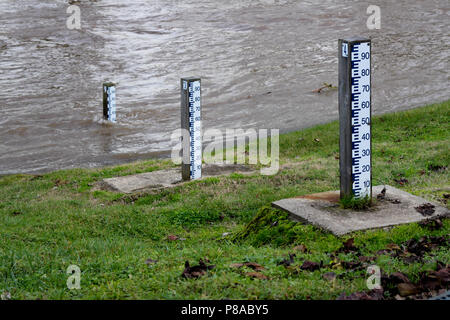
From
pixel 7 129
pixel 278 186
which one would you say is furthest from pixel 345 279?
pixel 7 129

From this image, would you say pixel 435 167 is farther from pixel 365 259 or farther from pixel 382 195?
pixel 365 259

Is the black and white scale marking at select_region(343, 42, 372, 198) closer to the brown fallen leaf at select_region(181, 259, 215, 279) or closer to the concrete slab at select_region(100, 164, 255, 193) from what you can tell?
the brown fallen leaf at select_region(181, 259, 215, 279)

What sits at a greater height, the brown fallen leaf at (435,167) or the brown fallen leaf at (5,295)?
the brown fallen leaf at (5,295)

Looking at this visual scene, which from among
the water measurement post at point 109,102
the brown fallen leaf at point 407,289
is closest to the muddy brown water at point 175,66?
the water measurement post at point 109,102

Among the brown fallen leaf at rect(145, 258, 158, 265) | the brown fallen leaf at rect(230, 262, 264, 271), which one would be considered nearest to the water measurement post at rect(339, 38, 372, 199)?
the brown fallen leaf at rect(230, 262, 264, 271)

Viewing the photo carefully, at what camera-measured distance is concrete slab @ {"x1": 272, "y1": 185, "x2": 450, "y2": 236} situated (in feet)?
20.4

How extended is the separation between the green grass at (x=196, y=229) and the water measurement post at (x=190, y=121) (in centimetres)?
77

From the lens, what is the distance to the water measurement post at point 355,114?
21.6 feet

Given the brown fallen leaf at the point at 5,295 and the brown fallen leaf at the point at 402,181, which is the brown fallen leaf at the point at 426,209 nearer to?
the brown fallen leaf at the point at 402,181

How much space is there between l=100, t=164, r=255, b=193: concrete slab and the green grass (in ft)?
1.16

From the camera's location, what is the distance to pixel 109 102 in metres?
19.7

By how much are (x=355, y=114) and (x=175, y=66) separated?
2092 cm

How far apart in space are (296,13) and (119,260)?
2983cm

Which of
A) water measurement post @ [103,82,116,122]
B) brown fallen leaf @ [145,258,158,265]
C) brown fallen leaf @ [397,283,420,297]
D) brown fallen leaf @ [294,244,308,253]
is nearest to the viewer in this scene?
brown fallen leaf @ [397,283,420,297]
